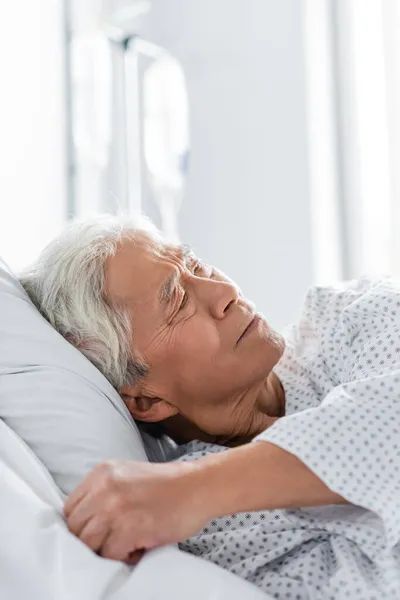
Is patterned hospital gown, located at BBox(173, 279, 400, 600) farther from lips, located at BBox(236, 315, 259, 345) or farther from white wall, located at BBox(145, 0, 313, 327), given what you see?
white wall, located at BBox(145, 0, 313, 327)

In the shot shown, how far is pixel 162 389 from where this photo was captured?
1.30 meters

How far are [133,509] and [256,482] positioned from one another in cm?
15

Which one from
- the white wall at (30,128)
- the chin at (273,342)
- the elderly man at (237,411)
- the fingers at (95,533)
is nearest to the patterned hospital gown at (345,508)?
the elderly man at (237,411)

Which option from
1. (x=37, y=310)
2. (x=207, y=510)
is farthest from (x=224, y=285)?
(x=207, y=510)

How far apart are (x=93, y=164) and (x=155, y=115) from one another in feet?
0.80

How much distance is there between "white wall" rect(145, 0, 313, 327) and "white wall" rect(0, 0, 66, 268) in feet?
1.62

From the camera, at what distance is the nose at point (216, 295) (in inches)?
50.0

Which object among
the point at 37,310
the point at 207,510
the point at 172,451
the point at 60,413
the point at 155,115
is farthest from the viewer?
the point at 155,115

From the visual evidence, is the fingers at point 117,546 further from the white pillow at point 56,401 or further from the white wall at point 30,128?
the white wall at point 30,128

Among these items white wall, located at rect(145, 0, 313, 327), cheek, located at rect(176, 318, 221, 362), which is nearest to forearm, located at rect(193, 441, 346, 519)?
cheek, located at rect(176, 318, 221, 362)

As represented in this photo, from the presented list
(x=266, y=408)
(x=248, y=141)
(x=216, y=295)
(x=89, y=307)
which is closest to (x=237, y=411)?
(x=266, y=408)

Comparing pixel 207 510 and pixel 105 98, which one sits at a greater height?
pixel 105 98

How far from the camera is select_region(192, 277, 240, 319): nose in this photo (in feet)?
4.17

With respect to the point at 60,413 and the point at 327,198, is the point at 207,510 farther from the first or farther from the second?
the point at 327,198
